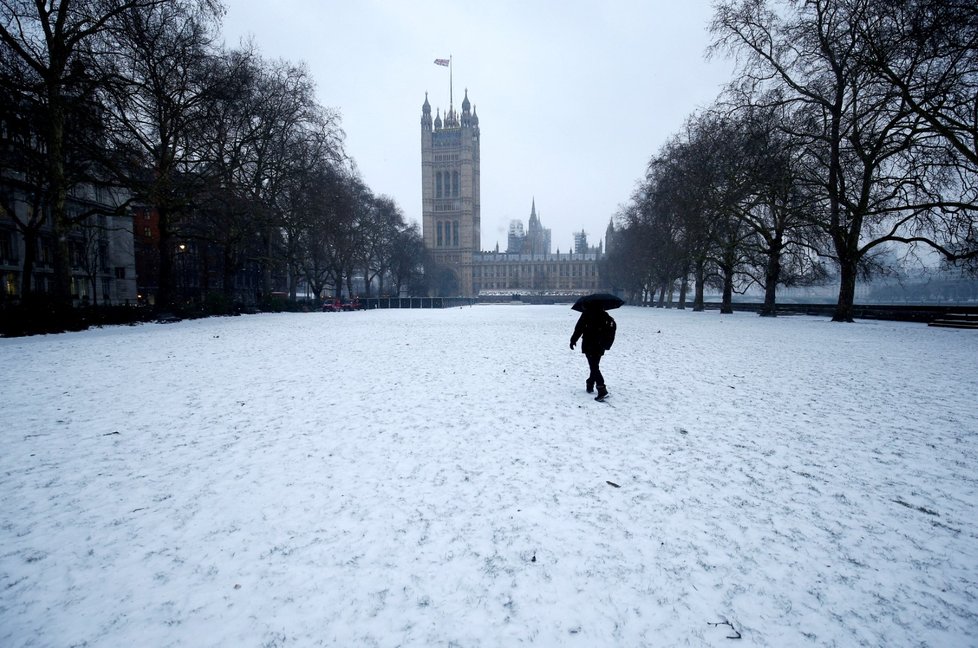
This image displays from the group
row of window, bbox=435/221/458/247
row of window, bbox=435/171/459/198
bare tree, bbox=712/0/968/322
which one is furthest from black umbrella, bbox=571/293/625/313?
row of window, bbox=435/171/459/198

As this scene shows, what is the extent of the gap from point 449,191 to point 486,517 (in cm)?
12469

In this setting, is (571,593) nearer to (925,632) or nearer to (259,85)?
(925,632)

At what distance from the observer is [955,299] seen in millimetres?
59969

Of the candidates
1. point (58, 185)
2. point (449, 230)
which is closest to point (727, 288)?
point (58, 185)

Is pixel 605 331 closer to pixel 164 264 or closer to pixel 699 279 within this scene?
pixel 164 264

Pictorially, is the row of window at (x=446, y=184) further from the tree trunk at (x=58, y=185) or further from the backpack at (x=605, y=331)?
the backpack at (x=605, y=331)

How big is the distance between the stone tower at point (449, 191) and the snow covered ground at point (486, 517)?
11394 cm

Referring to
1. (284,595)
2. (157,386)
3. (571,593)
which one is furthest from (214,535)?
(157,386)

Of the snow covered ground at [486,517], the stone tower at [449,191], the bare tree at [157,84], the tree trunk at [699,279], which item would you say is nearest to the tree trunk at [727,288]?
the tree trunk at [699,279]

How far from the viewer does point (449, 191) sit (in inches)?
4774

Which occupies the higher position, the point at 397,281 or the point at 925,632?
the point at 397,281

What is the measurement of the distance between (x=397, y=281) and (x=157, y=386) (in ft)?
184

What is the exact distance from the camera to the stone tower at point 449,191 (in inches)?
4695

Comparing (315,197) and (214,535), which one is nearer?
(214,535)
